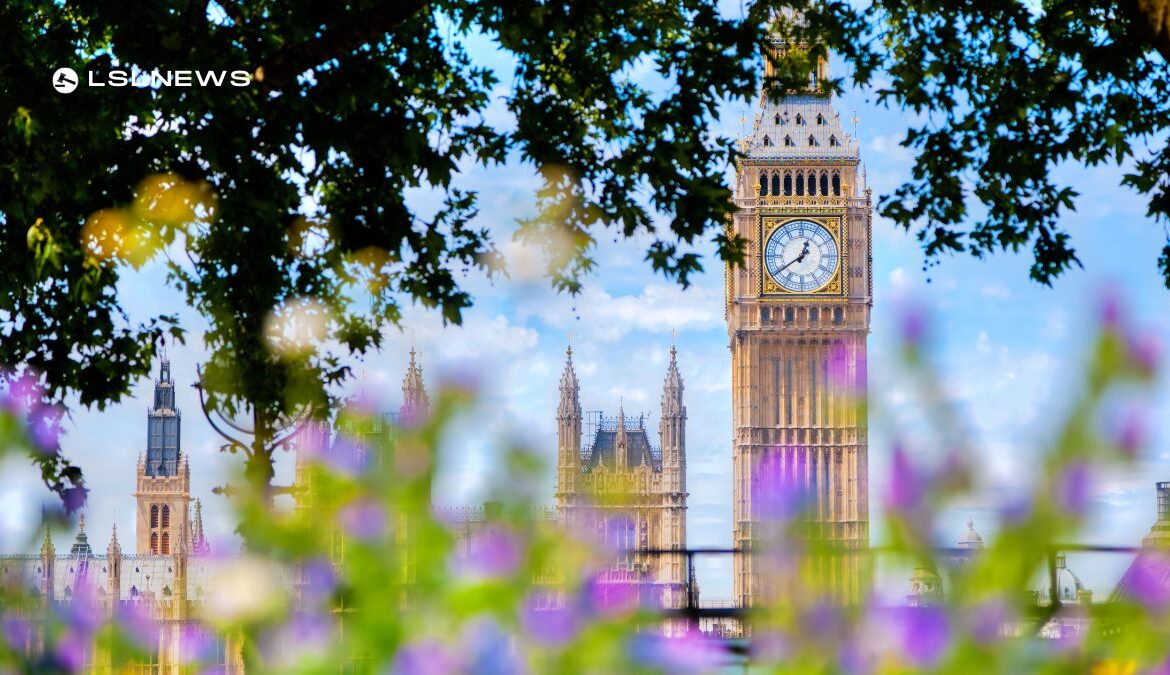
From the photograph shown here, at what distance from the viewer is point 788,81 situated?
12.2 metres

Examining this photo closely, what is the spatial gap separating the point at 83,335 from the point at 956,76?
7735 millimetres

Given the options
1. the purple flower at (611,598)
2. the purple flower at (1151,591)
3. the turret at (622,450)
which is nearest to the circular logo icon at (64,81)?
the turret at (622,450)

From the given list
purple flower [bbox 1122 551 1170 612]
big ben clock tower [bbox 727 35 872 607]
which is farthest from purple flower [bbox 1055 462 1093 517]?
big ben clock tower [bbox 727 35 872 607]

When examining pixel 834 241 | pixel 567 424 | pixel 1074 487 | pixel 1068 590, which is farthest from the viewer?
pixel 834 241

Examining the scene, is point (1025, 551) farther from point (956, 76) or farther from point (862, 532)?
point (862, 532)

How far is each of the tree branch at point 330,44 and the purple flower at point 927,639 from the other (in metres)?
9.23

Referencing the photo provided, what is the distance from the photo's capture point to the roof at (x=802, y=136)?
80625 mm

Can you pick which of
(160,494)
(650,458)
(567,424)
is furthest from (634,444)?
(160,494)

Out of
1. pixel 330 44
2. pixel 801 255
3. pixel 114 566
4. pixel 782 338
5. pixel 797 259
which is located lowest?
pixel 114 566

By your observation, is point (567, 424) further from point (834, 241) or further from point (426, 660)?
point (426, 660)

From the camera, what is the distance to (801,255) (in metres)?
81.3

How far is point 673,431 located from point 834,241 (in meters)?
14.8

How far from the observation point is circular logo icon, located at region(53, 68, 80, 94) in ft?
33.1

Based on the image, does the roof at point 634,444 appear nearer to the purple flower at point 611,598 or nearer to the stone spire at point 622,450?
the stone spire at point 622,450
